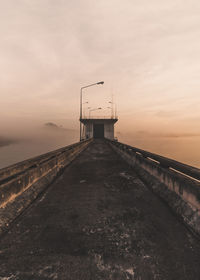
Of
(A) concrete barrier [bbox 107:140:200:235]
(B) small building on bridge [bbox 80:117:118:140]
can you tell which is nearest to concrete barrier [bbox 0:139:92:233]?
(A) concrete barrier [bbox 107:140:200:235]

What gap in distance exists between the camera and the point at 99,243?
2.00 meters

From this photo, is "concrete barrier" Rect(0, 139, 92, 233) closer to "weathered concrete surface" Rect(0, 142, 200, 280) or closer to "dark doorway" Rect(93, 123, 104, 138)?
"weathered concrete surface" Rect(0, 142, 200, 280)

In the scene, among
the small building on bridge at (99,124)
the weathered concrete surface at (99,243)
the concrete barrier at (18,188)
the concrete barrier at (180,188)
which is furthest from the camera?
the small building on bridge at (99,124)

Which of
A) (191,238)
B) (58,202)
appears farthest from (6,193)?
(191,238)

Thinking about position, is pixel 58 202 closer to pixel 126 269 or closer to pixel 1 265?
pixel 1 265

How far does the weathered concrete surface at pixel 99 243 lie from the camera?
1.60 m

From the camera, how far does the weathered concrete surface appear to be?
1599mm

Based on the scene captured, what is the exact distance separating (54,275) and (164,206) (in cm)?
250

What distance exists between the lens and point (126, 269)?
1613 mm

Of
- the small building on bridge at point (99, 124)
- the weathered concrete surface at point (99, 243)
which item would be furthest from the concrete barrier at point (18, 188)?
the small building on bridge at point (99, 124)

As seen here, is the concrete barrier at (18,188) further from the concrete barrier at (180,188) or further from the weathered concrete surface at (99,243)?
the concrete barrier at (180,188)

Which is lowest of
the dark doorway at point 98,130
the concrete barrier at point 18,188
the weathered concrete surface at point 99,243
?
the weathered concrete surface at point 99,243

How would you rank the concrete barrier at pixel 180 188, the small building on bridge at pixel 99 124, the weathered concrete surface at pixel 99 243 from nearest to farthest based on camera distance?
the weathered concrete surface at pixel 99 243 < the concrete barrier at pixel 180 188 < the small building on bridge at pixel 99 124

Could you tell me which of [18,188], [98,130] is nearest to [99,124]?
[98,130]
